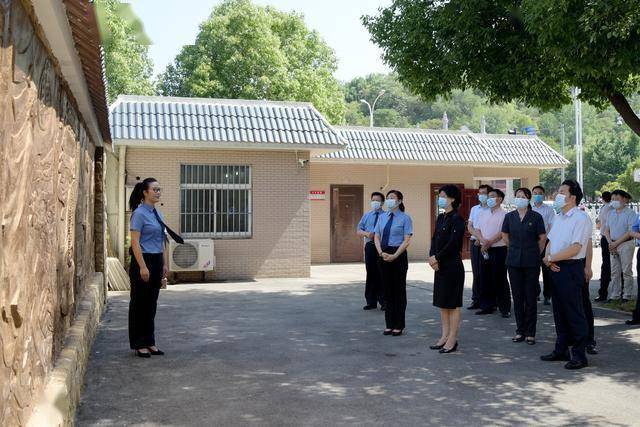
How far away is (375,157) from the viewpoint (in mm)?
21406

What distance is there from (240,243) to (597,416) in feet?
37.5

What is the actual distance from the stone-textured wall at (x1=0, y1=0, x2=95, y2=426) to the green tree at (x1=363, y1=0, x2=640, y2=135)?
619cm

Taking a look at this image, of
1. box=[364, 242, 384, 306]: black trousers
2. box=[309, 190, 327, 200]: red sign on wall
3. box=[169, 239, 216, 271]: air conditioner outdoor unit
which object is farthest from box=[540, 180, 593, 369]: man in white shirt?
box=[309, 190, 327, 200]: red sign on wall

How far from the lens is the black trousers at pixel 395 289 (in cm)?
910

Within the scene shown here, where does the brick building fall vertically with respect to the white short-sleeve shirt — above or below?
above

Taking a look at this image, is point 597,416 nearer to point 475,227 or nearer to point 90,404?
point 90,404

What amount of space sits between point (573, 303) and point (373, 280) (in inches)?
185

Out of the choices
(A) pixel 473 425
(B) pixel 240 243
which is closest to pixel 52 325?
(A) pixel 473 425

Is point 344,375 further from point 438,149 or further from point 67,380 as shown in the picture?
point 438,149

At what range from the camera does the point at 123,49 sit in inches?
1273

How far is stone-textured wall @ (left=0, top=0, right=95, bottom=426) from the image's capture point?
10.2 feet

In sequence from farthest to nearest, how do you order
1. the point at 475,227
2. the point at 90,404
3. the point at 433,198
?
the point at 433,198 → the point at 475,227 → the point at 90,404

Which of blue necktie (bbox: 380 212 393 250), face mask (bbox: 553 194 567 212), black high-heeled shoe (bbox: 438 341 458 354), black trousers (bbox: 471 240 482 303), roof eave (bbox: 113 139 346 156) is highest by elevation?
roof eave (bbox: 113 139 346 156)

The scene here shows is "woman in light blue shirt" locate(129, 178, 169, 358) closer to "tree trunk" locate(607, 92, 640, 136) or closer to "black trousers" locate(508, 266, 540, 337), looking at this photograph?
"black trousers" locate(508, 266, 540, 337)
